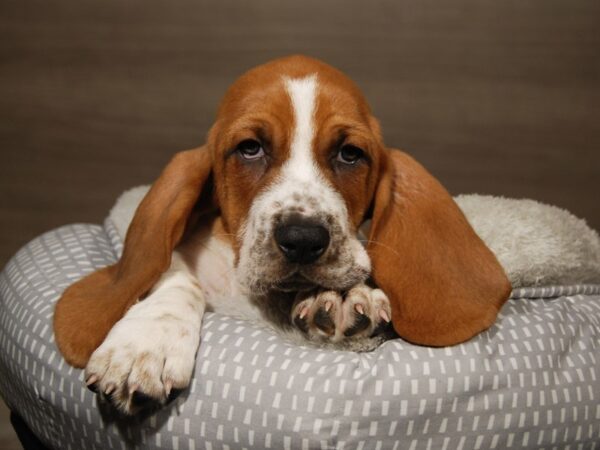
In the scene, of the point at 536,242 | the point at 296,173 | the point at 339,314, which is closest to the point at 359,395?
the point at 339,314

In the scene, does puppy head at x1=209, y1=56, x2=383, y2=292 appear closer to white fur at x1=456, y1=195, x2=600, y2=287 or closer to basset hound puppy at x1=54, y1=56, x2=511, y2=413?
basset hound puppy at x1=54, y1=56, x2=511, y2=413

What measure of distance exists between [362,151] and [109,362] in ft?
3.03

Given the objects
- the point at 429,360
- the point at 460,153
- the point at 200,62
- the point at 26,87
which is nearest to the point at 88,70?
the point at 26,87

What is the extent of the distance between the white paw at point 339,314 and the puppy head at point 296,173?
1.4 inches

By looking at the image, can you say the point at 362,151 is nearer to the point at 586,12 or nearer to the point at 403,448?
the point at 403,448

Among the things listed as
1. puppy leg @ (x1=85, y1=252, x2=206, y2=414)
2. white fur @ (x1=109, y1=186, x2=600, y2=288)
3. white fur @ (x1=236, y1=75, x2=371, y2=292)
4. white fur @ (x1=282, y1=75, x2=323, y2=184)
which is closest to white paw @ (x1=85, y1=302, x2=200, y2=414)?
puppy leg @ (x1=85, y1=252, x2=206, y2=414)

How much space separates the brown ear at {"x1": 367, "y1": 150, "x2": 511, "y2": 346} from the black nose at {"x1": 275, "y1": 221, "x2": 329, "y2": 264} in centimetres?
28

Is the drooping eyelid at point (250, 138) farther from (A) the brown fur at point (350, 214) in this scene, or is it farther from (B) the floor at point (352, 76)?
(B) the floor at point (352, 76)

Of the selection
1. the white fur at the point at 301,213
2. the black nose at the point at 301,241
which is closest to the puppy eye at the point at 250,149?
the white fur at the point at 301,213

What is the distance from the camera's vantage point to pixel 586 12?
10.6 feet

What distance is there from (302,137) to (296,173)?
0.36 feet

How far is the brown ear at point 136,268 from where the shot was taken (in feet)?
5.99

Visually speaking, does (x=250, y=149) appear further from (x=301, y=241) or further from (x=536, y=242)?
(x=536, y=242)

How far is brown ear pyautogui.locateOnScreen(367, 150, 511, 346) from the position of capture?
6.02 ft
